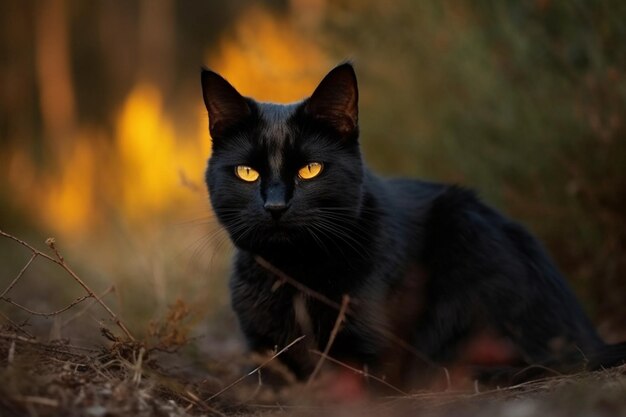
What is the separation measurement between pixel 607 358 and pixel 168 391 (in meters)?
1.66

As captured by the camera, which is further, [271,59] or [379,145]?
[271,59]

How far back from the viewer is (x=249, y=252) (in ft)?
9.91

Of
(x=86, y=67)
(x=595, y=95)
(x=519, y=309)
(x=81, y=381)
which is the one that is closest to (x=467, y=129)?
(x=595, y=95)

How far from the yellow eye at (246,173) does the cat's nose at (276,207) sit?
21 cm

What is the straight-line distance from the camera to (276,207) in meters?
2.62

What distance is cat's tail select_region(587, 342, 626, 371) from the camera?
2792 mm

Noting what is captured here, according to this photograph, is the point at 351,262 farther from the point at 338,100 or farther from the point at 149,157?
the point at 149,157

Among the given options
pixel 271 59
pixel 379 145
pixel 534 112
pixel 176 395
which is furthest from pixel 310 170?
pixel 271 59

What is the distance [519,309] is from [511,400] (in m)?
0.73

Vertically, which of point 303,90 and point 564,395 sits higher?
point 303,90

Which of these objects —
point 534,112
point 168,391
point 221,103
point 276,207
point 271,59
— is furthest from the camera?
point 271,59

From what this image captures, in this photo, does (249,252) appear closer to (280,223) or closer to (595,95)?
(280,223)

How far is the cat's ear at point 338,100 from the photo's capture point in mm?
2768

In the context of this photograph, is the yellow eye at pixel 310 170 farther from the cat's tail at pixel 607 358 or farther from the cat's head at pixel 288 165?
the cat's tail at pixel 607 358
